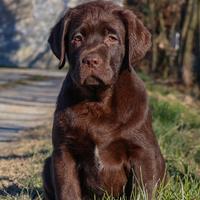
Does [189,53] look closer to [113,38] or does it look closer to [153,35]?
[153,35]

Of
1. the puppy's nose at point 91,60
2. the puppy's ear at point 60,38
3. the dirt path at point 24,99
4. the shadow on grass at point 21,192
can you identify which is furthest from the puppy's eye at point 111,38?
the dirt path at point 24,99

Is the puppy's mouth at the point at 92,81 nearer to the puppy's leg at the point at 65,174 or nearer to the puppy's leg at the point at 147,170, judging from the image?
the puppy's leg at the point at 65,174

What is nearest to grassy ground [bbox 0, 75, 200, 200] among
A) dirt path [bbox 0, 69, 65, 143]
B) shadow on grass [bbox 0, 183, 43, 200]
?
shadow on grass [bbox 0, 183, 43, 200]

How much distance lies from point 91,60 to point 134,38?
0.45 metres

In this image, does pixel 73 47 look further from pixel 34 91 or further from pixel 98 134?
pixel 34 91

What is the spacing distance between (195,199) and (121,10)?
1396 millimetres

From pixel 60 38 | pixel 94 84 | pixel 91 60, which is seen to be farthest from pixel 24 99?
pixel 91 60

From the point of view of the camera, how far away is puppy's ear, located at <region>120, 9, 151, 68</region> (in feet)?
15.6

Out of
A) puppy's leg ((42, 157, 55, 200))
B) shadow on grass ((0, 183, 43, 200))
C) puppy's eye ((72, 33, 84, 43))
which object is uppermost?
puppy's eye ((72, 33, 84, 43))

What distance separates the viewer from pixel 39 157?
6.72 m

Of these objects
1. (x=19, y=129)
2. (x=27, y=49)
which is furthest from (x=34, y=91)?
(x=27, y=49)

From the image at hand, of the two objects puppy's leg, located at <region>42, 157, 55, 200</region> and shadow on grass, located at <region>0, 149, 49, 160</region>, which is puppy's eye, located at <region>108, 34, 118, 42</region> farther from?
shadow on grass, located at <region>0, 149, 49, 160</region>

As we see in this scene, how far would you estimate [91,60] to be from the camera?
176 inches

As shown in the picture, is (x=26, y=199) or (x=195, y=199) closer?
(x=195, y=199)
